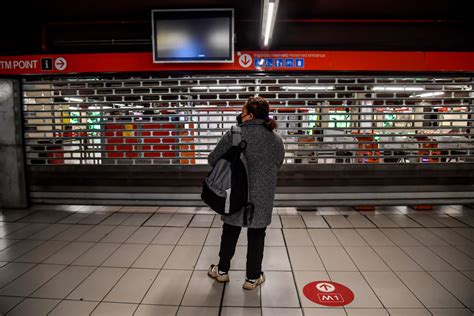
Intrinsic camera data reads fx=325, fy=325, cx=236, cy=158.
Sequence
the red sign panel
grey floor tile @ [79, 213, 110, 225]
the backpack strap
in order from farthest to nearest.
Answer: the red sign panel
grey floor tile @ [79, 213, 110, 225]
the backpack strap

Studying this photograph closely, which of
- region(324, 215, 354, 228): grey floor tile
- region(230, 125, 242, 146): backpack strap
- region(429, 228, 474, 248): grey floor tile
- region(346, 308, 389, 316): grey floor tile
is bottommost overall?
region(346, 308, 389, 316): grey floor tile

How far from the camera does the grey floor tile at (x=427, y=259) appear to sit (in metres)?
3.52

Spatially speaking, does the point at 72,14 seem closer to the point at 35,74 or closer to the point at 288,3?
the point at 35,74

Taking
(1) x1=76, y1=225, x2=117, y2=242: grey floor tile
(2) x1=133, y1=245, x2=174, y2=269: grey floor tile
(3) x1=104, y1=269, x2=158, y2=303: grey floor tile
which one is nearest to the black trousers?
(3) x1=104, y1=269, x2=158, y2=303: grey floor tile

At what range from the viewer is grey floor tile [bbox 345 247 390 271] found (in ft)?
11.6

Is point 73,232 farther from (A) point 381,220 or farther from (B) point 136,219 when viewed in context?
(A) point 381,220

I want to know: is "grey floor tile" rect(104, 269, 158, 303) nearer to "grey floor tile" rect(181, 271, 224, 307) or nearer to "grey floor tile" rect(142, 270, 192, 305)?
"grey floor tile" rect(142, 270, 192, 305)

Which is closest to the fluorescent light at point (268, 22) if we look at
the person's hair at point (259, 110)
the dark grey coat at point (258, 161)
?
the person's hair at point (259, 110)

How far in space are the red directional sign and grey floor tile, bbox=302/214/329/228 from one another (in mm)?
1723

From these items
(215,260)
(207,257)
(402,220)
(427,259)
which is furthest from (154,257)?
(402,220)

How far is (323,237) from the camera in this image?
4410 mm

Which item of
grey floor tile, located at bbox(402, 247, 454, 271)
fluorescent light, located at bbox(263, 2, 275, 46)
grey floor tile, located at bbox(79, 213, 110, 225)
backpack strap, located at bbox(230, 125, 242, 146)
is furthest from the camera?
grey floor tile, located at bbox(79, 213, 110, 225)

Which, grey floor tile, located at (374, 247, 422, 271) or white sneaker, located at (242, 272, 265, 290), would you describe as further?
grey floor tile, located at (374, 247, 422, 271)

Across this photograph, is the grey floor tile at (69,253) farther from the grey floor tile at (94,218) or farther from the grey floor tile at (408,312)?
the grey floor tile at (408,312)
